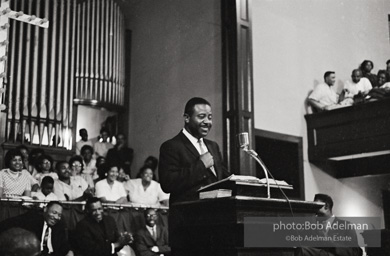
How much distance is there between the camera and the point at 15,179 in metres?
6.82

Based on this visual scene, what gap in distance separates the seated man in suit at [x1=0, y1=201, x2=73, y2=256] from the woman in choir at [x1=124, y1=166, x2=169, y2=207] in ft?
5.74

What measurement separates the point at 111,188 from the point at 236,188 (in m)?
A: 4.92

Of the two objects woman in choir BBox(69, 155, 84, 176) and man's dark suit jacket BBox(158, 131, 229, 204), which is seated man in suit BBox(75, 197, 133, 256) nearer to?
woman in choir BBox(69, 155, 84, 176)

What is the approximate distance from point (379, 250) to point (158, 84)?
454cm

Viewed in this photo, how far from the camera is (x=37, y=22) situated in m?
4.80

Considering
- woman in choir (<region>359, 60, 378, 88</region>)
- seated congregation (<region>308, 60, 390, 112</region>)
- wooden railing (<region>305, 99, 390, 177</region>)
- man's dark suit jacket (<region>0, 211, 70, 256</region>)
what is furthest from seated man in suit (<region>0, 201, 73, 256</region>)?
woman in choir (<region>359, 60, 378, 88</region>)

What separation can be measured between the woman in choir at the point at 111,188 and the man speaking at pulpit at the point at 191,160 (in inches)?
165

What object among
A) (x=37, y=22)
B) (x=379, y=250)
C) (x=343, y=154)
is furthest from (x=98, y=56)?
(x=379, y=250)

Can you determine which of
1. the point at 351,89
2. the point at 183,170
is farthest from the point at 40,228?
the point at 351,89

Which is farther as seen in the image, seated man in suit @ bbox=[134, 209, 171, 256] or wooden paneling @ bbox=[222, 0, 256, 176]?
Result: wooden paneling @ bbox=[222, 0, 256, 176]

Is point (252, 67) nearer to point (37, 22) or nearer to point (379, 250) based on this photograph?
point (379, 250)

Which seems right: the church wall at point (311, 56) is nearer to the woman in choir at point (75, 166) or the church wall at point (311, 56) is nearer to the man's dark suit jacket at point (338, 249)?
the woman in choir at point (75, 166)

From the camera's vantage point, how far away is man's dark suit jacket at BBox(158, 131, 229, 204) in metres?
2.95

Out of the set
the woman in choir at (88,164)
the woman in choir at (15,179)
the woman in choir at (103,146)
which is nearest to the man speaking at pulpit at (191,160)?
the woman in choir at (15,179)
